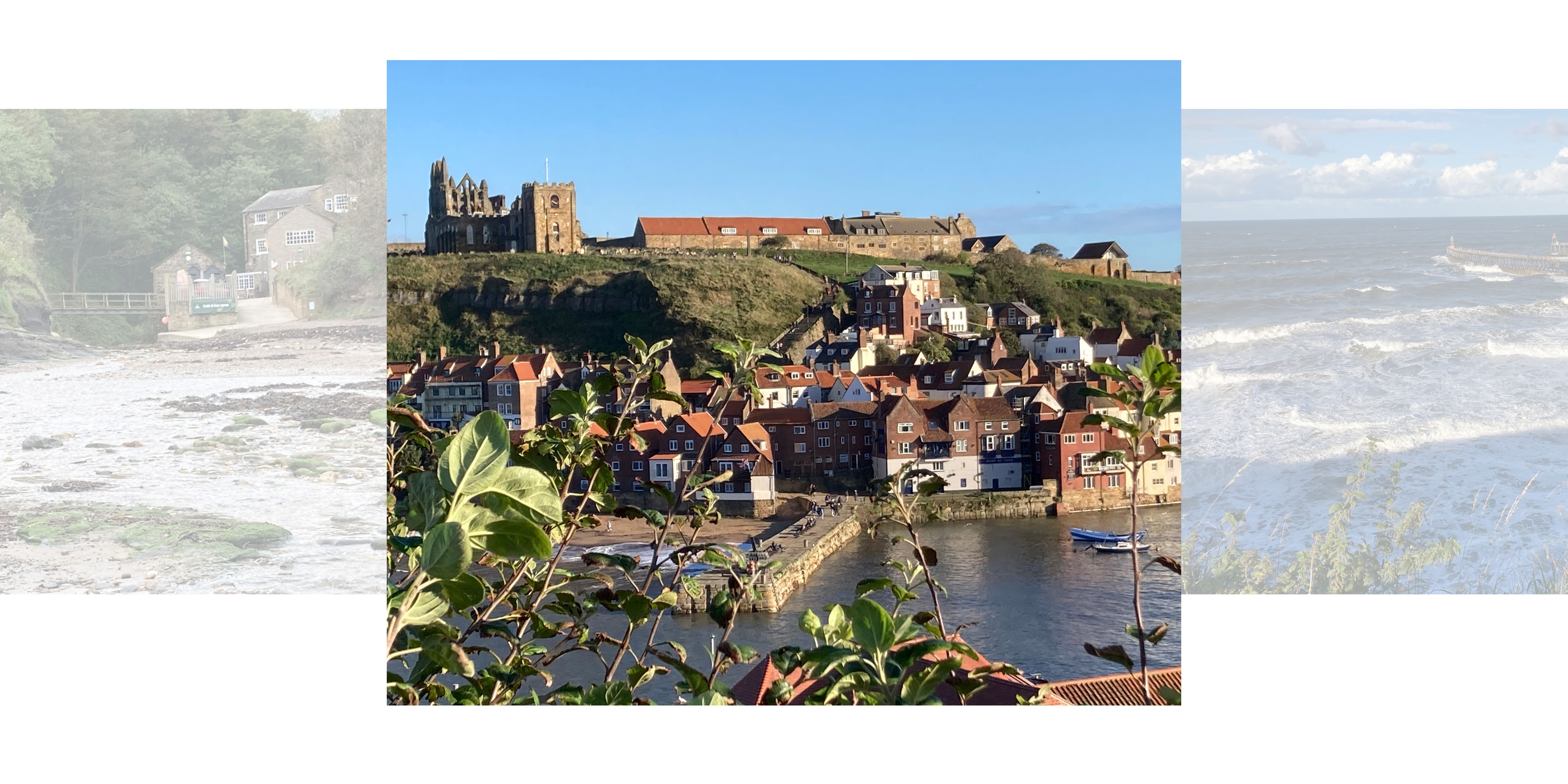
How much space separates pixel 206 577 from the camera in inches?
171

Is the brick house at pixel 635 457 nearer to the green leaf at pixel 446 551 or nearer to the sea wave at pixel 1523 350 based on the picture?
the green leaf at pixel 446 551

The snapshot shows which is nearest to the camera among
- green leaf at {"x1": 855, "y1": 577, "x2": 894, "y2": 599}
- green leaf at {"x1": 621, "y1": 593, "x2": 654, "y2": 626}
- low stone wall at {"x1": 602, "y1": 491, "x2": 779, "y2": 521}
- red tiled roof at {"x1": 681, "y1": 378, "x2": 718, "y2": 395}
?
green leaf at {"x1": 855, "y1": 577, "x2": 894, "y2": 599}

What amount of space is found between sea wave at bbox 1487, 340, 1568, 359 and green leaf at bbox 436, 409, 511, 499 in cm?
430

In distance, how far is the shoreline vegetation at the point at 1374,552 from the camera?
13.7 ft

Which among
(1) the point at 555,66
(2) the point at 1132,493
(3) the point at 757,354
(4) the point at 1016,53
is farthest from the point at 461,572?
(1) the point at 555,66

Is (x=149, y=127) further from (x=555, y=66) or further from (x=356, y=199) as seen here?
(x=555, y=66)

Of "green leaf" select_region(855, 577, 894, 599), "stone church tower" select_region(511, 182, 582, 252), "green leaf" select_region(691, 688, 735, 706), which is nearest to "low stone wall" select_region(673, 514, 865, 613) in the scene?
"stone church tower" select_region(511, 182, 582, 252)

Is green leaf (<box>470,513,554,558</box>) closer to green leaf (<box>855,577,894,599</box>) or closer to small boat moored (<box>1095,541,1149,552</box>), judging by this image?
green leaf (<box>855,577,894,599</box>)

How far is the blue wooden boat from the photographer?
6497 mm

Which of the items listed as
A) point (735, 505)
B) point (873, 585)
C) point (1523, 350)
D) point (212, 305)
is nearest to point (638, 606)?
point (873, 585)

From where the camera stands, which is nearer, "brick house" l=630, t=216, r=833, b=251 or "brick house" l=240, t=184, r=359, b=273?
"brick house" l=240, t=184, r=359, b=273

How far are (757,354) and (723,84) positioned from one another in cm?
329

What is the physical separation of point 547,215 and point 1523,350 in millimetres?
4586

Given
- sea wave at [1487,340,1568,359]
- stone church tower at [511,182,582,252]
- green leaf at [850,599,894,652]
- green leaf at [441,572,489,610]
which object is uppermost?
stone church tower at [511,182,582,252]
